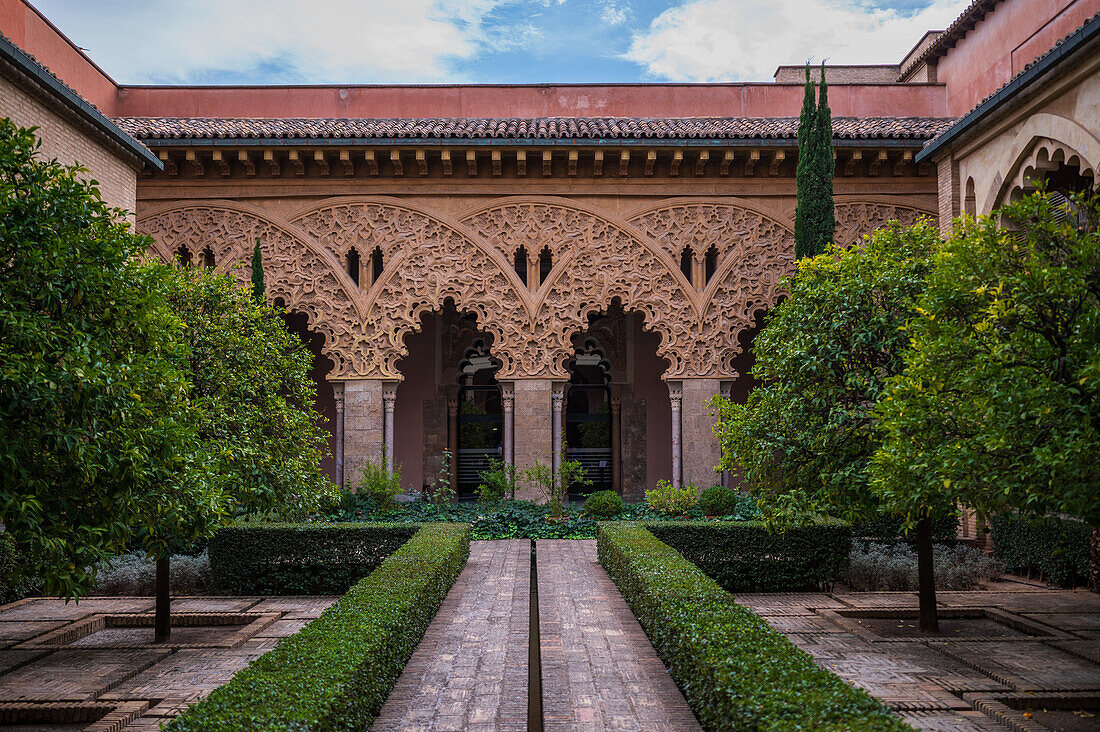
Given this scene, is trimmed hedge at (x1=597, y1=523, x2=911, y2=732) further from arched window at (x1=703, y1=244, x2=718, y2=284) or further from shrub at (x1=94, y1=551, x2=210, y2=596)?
arched window at (x1=703, y1=244, x2=718, y2=284)

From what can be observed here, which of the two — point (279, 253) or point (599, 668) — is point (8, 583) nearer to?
point (599, 668)

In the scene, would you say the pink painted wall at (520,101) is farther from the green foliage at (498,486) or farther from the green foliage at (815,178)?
the green foliage at (498,486)

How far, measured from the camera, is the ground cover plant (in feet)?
43.9

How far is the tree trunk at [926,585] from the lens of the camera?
26.0 ft

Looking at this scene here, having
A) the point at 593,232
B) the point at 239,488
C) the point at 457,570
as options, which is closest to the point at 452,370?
the point at 593,232

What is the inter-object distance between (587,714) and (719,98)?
15196mm

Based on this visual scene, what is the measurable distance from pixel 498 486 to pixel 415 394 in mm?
5033

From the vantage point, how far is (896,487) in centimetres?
610

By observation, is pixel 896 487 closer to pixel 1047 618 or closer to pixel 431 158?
pixel 1047 618

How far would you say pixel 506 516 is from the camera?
45.6ft

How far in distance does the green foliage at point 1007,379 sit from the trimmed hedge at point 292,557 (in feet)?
22.6

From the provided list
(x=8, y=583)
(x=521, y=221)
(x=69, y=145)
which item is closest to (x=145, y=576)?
(x=8, y=583)

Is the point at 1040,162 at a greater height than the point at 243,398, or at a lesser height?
greater

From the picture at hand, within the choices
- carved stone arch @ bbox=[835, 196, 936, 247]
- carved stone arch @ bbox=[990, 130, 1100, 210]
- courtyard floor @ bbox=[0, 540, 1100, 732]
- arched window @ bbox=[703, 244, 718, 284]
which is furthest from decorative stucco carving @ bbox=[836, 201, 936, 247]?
courtyard floor @ bbox=[0, 540, 1100, 732]
